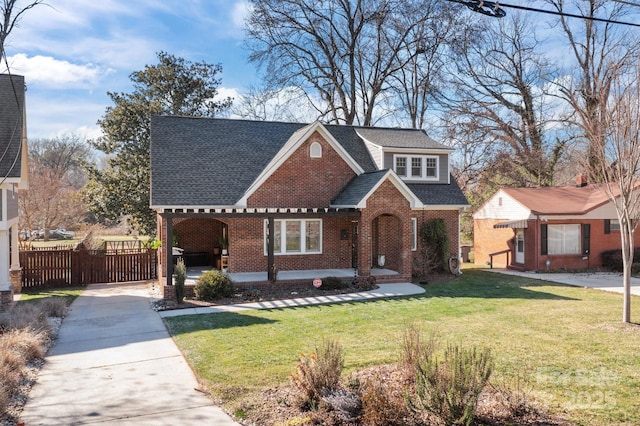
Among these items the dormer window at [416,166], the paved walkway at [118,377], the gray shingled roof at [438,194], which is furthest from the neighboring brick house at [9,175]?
the gray shingled roof at [438,194]

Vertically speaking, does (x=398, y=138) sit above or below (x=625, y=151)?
above

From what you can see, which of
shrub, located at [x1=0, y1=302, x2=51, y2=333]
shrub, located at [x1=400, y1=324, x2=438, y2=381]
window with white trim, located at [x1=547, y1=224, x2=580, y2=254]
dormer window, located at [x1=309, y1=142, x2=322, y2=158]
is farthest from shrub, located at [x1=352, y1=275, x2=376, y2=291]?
window with white trim, located at [x1=547, y1=224, x2=580, y2=254]

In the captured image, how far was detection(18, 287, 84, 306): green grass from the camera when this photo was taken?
15.9 metres

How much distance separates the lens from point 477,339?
9.88 m

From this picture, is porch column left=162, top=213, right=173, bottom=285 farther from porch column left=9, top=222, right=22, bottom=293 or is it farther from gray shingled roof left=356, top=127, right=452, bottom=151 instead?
gray shingled roof left=356, top=127, right=452, bottom=151

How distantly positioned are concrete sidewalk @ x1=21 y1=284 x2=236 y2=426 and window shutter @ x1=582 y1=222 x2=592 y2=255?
2059cm

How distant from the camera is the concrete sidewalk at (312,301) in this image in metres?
13.5

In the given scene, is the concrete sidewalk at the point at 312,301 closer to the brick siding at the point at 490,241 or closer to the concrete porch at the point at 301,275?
the concrete porch at the point at 301,275

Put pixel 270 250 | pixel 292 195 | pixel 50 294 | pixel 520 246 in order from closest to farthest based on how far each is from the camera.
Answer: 1. pixel 270 250
2. pixel 50 294
3. pixel 292 195
4. pixel 520 246

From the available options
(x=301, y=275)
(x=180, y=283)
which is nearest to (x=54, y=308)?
(x=180, y=283)

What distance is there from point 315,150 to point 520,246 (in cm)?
1241

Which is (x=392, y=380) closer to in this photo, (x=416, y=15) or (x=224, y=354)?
(x=224, y=354)

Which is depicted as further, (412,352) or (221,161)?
(221,161)

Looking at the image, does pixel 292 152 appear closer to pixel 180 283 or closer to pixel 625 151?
pixel 180 283
